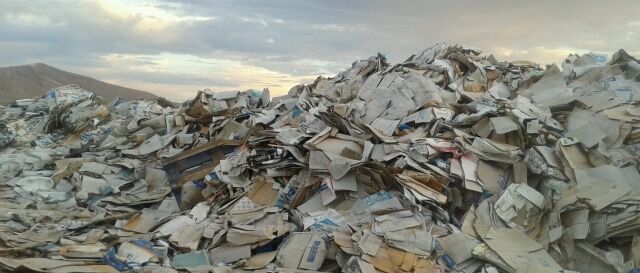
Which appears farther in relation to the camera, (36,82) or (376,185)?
(36,82)

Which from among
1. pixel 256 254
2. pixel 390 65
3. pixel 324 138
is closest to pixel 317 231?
pixel 256 254

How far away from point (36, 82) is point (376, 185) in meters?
16.9

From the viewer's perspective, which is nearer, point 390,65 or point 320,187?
point 320,187

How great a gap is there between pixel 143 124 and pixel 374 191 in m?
5.50

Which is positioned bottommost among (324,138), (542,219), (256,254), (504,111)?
(256,254)

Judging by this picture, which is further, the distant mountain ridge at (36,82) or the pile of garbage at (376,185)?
the distant mountain ridge at (36,82)

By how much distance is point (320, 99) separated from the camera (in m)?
8.58

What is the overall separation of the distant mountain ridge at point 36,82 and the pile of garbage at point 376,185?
10.3 metres

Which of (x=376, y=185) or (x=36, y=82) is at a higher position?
(x=376, y=185)

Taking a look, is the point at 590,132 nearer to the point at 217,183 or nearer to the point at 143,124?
the point at 217,183

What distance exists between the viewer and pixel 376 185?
543 cm

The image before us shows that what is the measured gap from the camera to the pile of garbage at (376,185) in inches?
185

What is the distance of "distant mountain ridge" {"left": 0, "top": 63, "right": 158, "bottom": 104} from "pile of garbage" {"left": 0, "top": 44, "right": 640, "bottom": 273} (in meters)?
10.3

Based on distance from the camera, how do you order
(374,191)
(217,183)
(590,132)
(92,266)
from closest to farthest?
(92,266), (374,191), (590,132), (217,183)
